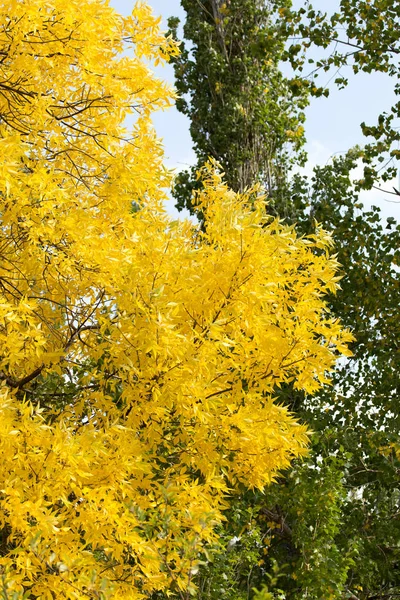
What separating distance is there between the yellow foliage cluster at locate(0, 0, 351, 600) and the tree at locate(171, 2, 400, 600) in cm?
137

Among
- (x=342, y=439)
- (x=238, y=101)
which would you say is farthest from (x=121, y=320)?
(x=238, y=101)

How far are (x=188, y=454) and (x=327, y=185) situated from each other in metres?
6.47

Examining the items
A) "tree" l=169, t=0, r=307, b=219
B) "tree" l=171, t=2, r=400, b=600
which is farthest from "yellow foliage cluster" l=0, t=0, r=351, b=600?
"tree" l=169, t=0, r=307, b=219

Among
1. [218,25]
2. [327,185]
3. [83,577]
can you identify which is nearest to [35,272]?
[83,577]

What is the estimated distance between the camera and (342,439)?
26.9 ft

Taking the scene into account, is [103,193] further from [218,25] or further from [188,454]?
[218,25]

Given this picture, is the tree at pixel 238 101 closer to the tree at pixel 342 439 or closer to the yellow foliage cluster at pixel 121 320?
the tree at pixel 342 439

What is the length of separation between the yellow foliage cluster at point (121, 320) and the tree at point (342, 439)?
4.48ft

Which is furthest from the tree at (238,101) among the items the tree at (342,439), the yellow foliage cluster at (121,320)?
the yellow foliage cluster at (121,320)

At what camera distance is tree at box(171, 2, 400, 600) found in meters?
6.38

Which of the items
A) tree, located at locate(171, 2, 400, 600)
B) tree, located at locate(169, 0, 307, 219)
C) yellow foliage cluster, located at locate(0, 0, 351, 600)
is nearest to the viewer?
yellow foliage cluster, located at locate(0, 0, 351, 600)

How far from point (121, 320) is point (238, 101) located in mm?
6739

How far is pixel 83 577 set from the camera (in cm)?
363

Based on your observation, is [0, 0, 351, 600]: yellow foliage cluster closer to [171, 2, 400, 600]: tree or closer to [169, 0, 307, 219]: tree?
[171, 2, 400, 600]: tree
